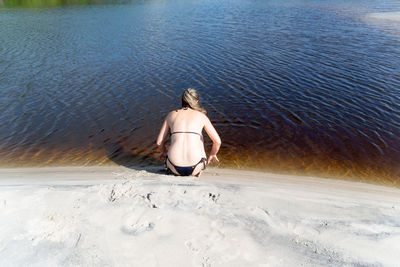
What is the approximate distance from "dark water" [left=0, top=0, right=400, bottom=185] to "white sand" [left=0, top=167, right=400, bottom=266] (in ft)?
9.80

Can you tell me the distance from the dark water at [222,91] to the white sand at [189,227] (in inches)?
118

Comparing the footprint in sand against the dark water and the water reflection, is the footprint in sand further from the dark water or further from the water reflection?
the water reflection

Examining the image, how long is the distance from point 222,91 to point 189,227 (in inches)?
385

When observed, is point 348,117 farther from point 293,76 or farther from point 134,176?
point 134,176

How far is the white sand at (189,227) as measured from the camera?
4.01 meters

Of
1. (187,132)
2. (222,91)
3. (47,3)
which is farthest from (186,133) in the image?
(47,3)

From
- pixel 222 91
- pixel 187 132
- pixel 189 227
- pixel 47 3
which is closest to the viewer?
pixel 189 227

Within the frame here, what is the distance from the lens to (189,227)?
4.52 m

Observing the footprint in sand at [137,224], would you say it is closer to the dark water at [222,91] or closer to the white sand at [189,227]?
the white sand at [189,227]

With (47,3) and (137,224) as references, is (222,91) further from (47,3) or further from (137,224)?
(47,3)

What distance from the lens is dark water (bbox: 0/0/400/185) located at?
9.16 metres

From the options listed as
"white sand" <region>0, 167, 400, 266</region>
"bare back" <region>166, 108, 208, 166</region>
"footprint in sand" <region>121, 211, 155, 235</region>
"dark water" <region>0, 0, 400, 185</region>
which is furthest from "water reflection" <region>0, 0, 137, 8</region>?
"footprint in sand" <region>121, 211, 155, 235</region>

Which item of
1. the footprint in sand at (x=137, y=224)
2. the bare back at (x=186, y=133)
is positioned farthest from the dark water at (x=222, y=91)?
the footprint in sand at (x=137, y=224)

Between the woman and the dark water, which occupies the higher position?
the woman
